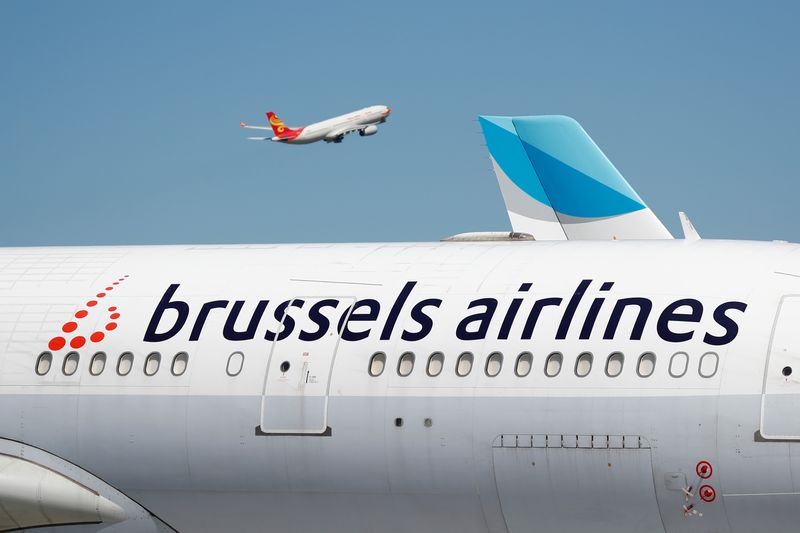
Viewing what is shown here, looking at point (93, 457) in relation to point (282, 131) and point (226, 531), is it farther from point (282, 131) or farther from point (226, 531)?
point (282, 131)

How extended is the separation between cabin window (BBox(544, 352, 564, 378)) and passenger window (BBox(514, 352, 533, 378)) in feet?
0.72

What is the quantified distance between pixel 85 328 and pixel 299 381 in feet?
11.9

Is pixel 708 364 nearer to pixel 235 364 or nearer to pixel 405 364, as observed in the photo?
pixel 405 364

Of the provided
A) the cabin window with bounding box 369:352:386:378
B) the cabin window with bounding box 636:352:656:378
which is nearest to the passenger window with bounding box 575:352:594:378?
the cabin window with bounding box 636:352:656:378

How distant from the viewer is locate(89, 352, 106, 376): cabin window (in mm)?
17984

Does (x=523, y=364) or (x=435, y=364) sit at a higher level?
(x=435, y=364)

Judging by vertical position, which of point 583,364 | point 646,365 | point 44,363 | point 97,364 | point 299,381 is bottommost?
point 646,365

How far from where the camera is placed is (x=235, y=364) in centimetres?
1736

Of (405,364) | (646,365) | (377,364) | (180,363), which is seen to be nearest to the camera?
(646,365)

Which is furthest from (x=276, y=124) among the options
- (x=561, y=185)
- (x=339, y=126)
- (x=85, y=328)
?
(x=85, y=328)

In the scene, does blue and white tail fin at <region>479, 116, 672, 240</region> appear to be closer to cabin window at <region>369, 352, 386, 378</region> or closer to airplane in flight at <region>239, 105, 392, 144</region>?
cabin window at <region>369, 352, 386, 378</region>

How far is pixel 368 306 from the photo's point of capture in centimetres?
1747

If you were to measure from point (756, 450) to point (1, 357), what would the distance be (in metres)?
10.6

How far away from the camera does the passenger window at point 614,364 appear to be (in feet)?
51.2
